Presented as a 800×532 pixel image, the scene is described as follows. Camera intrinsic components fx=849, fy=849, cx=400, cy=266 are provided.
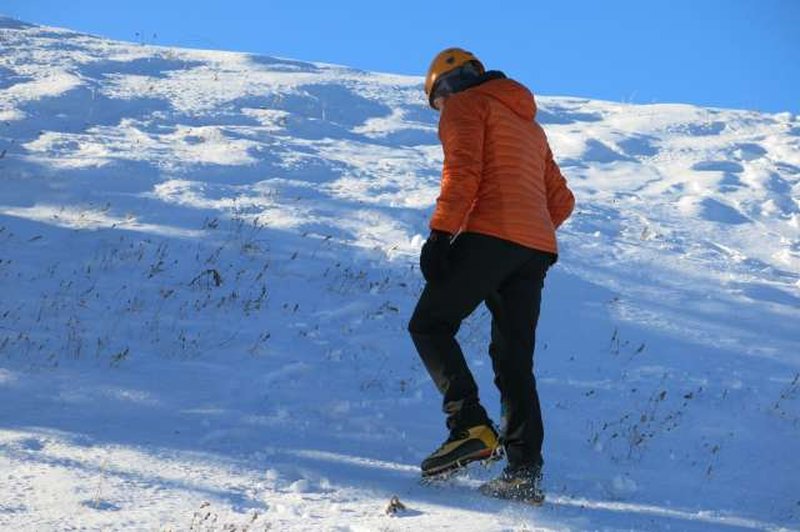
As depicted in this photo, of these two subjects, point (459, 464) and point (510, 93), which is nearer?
point (459, 464)

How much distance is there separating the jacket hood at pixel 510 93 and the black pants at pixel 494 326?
0.67m

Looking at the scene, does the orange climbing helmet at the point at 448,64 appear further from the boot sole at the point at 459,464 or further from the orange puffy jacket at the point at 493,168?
the boot sole at the point at 459,464

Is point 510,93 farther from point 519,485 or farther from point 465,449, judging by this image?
point 519,485

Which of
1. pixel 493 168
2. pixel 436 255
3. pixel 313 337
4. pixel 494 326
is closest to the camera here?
pixel 436 255

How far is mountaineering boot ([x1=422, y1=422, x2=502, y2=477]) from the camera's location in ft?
13.2

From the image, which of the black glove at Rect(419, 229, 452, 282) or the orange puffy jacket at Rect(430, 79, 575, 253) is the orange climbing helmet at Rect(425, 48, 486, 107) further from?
the black glove at Rect(419, 229, 452, 282)

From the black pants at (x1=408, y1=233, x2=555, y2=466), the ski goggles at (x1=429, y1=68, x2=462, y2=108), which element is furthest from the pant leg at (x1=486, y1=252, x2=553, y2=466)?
the ski goggles at (x1=429, y1=68, x2=462, y2=108)

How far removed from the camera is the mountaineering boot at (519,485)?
13.2 ft

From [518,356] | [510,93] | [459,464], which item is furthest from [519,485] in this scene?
[510,93]

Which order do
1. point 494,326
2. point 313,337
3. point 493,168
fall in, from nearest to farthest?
point 493,168, point 494,326, point 313,337

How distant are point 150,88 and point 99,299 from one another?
10.6 m

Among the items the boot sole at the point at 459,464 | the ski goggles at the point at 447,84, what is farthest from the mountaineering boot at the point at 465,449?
the ski goggles at the point at 447,84

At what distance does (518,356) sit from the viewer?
13.6 feet

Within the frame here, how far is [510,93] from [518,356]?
1287 millimetres
